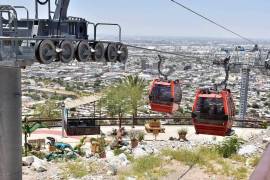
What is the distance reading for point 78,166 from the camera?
513 inches

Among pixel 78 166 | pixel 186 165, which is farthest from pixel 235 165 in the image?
pixel 78 166

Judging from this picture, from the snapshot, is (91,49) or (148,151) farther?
(148,151)

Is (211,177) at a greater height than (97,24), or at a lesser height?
lesser

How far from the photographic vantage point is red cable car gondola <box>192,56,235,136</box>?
11023 mm

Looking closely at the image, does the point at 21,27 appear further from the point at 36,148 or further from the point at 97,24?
the point at 36,148

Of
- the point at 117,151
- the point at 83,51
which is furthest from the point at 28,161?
the point at 83,51

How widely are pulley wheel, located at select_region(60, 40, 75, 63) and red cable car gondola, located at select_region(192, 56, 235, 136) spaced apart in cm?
342

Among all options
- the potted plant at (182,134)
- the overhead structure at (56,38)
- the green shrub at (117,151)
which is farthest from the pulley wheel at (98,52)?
the potted plant at (182,134)

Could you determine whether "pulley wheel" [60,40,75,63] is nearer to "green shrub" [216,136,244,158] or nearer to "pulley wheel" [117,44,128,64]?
"pulley wheel" [117,44,128,64]

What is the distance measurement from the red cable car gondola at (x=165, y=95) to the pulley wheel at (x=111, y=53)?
1.67 meters

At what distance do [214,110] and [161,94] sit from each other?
222 cm

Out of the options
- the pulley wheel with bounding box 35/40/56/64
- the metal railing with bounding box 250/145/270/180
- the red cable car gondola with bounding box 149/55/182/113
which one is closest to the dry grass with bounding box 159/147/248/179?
the red cable car gondola with bounding box 149/55/182/113

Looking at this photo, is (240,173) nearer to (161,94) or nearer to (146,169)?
(146,169)

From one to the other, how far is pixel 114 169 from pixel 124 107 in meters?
13.4
